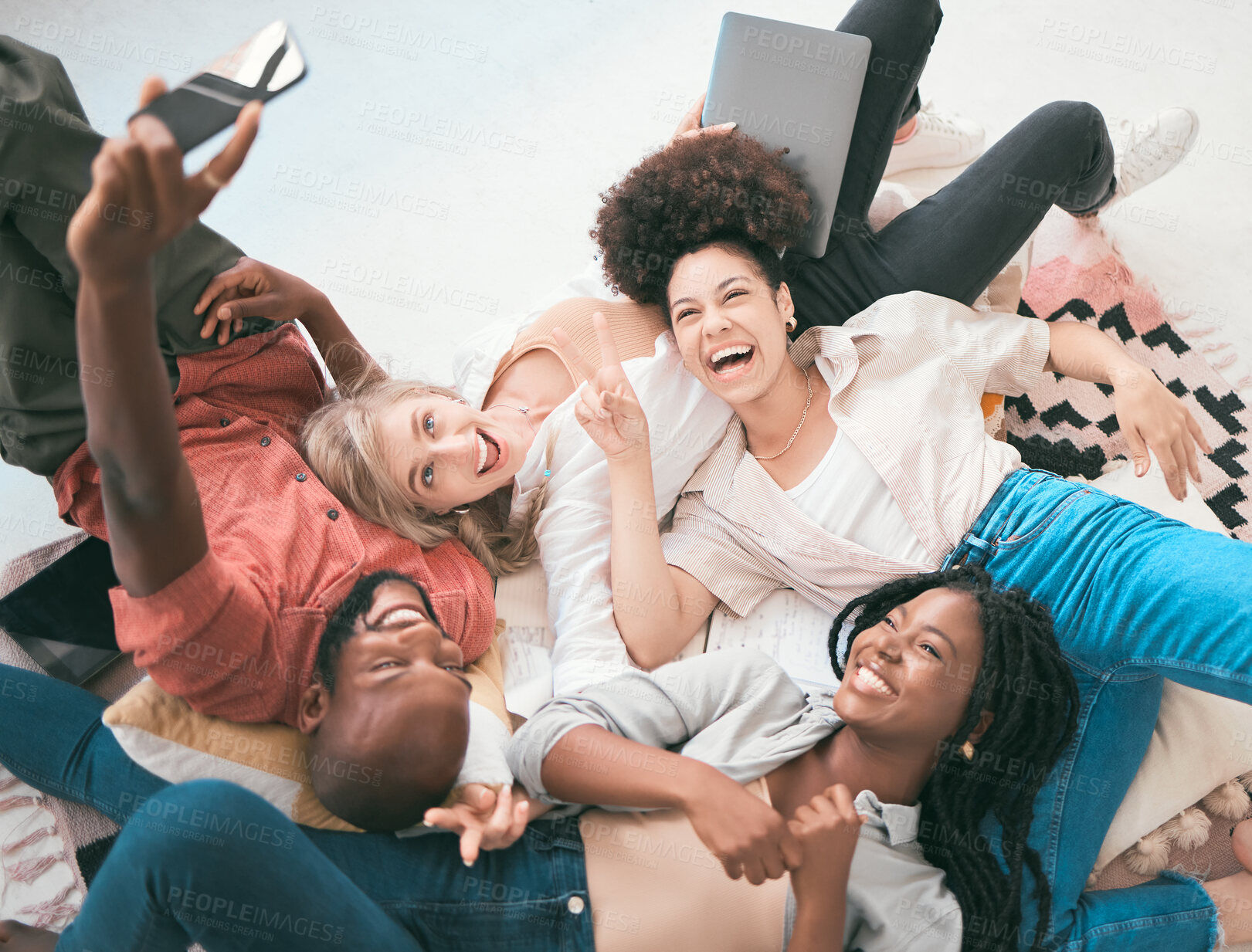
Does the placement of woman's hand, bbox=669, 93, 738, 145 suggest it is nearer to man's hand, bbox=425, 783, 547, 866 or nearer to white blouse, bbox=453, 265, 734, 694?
white blouse, bbox=453, 265, 734, 694

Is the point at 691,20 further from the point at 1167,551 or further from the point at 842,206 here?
the point at 1167,551

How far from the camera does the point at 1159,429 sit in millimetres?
1759

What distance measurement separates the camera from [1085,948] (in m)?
1.49

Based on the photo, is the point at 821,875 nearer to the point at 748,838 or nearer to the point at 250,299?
the point at 748,838

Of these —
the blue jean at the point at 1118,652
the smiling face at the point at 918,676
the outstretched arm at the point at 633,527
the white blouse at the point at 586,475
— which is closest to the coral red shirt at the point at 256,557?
the white blouse at the point at 586,475

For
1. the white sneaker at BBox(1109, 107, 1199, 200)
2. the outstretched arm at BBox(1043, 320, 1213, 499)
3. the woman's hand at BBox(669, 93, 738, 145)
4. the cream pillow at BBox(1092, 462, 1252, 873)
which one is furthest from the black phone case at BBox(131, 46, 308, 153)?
the white sneaker at BBox(1109, 107, 1199, 200)

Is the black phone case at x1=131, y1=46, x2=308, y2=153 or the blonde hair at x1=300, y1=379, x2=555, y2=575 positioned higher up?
the black phone case at x1=131, y1=46, x2=308, y2=153

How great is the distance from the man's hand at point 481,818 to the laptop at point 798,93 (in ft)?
4.45

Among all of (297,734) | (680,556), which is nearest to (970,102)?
(680,556)

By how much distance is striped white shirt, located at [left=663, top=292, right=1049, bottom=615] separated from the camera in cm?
176

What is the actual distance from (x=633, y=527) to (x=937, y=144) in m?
1.43

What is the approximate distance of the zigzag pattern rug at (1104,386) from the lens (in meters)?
2.13

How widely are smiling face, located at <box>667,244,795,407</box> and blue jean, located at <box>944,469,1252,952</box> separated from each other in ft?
1.84

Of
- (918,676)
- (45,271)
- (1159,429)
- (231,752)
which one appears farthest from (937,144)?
(231,752)
